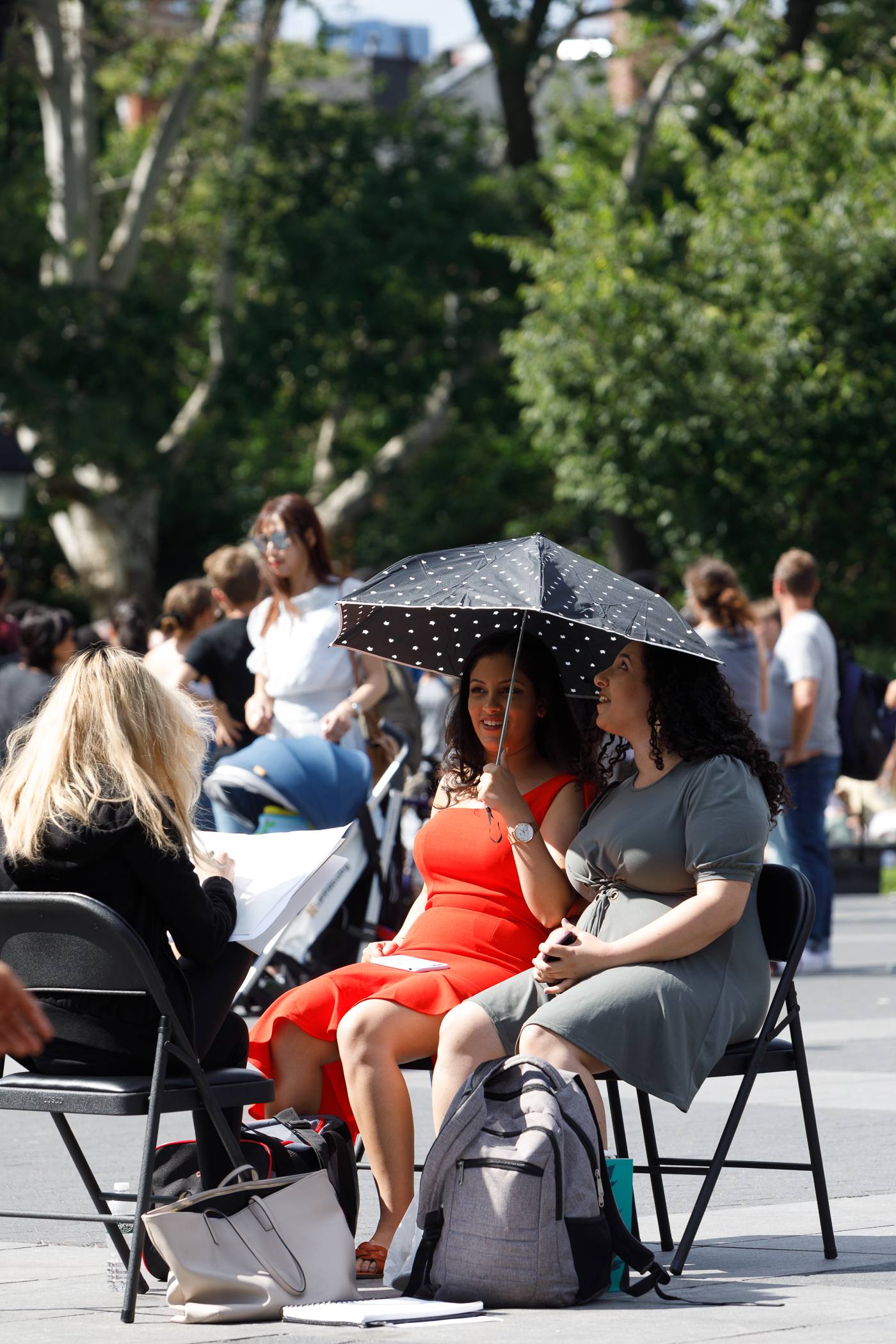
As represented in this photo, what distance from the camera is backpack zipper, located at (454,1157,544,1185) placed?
12.5ft

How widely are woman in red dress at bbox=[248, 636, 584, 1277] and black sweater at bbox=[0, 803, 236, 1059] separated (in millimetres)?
469

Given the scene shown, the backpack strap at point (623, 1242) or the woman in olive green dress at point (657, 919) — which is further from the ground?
the woman in olive green dress at point (657, 919)

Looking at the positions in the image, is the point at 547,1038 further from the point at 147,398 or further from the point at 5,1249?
the point at 147,398

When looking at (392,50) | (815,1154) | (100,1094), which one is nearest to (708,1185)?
(815,1154)

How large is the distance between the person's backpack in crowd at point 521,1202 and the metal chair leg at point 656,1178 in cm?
55

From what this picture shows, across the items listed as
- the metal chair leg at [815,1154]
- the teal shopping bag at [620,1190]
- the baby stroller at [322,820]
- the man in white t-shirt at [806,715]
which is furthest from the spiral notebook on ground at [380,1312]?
the man in white t-shirt at [806,715]

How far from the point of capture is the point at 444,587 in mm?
4543

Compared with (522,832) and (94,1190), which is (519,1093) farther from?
(94,1190)

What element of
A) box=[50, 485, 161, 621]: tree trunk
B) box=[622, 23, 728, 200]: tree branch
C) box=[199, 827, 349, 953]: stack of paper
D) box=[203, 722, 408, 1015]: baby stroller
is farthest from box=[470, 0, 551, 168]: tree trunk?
box=[199, 827, 349, 953]: stack of paper

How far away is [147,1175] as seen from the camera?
3.81m

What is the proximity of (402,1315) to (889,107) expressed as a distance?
20.7 meters

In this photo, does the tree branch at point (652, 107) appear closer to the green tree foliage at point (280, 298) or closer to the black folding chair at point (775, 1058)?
the green tree foliage at point (280, 298)

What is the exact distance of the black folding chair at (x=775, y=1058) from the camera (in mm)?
4125

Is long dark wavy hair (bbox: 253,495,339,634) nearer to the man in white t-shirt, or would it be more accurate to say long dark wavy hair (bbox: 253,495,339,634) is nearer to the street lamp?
the man in white t-shirt
